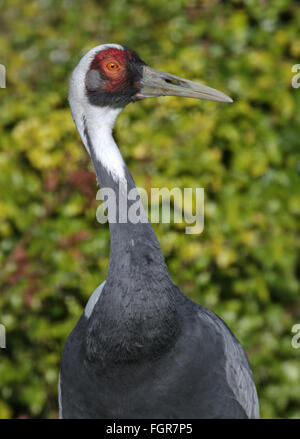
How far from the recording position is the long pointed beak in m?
2.44

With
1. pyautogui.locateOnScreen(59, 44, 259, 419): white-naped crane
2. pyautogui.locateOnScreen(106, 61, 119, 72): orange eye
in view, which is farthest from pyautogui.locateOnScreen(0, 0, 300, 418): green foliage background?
pyautogui.locateOnScreen(106, 61, 119, 72): orange eye

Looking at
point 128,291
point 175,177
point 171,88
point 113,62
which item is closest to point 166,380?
point 128,291

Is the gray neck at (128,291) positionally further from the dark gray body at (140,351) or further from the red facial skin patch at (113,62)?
the red facial skin patch at (113,62)

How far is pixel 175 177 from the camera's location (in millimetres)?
3828

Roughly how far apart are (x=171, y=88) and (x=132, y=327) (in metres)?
0.90

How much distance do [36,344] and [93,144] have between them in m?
1.70

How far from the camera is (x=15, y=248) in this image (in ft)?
12.0

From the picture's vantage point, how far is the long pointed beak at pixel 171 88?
2443 mm

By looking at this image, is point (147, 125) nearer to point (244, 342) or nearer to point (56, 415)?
point (244, 342)

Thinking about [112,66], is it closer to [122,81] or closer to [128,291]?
[122,81]

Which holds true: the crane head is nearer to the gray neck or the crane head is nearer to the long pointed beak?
the long pointed beak

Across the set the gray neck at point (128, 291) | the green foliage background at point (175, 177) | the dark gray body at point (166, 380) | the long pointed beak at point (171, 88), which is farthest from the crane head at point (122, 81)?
the green foliage background at point (175, 177)
